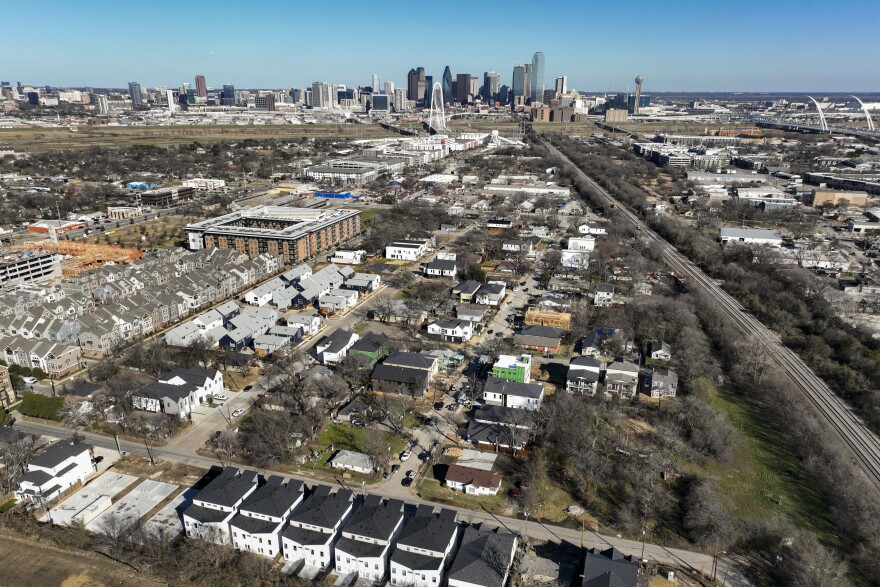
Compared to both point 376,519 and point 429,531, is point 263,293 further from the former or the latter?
point 429,531

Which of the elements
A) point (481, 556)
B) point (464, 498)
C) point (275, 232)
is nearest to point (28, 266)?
point (275, 232)

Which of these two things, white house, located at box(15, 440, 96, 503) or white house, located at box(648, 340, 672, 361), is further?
white house, located at box(648, 340, 672, 361)

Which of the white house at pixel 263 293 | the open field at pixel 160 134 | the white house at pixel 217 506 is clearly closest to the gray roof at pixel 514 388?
the white house at pixel 217 506

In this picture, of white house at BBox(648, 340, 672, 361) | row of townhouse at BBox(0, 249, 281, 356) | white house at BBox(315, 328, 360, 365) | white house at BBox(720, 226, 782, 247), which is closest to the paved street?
white house at BBox(315, 328, 360, 365)

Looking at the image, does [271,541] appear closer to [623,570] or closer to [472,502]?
[472,502]

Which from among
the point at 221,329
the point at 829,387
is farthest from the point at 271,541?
the point at 829,387

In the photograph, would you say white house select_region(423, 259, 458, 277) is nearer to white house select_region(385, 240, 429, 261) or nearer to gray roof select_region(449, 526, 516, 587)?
white house select_region(385, 240, 429, 261)
